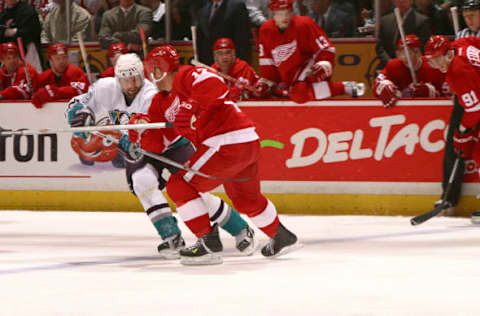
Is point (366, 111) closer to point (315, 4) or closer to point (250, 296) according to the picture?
point (315, 4)

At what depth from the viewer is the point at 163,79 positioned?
5156 mm

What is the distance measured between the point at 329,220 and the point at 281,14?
1.82 metres

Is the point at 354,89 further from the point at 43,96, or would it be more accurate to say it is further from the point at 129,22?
the point at 43,96

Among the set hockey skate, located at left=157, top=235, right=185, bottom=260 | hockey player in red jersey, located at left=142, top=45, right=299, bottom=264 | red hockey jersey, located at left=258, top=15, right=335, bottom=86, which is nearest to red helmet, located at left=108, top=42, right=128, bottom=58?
red hockey jersey, located at left=258, top=15, right=335, bottom=86

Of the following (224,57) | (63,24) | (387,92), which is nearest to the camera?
(387,92)

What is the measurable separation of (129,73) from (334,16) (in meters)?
3.15

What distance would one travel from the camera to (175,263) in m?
5.08

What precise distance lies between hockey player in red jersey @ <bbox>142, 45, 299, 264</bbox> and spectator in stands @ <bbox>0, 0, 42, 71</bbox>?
4.24 meters

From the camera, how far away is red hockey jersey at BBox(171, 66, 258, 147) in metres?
4.80

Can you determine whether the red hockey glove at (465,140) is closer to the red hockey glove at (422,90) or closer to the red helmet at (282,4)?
the red hockey glove at (422,90)

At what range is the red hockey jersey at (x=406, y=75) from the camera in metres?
7.78

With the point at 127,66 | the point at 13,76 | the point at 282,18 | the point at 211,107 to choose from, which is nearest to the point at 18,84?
the point at 13,76

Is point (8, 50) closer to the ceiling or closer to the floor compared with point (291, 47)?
closer to the floor

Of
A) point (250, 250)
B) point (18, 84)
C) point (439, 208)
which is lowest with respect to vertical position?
point (439, 208)
